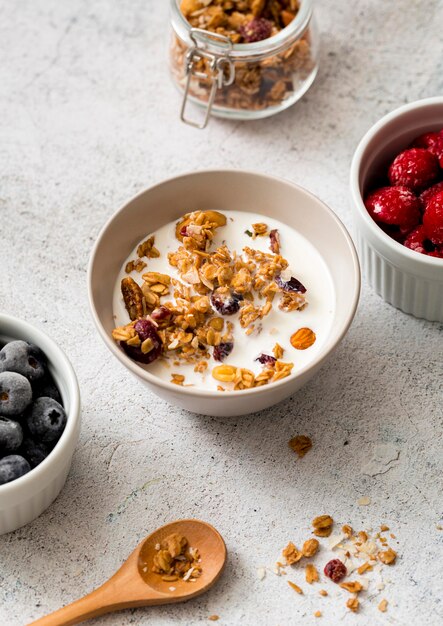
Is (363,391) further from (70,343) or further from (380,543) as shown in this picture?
(70,343)

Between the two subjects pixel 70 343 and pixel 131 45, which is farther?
pixel 131 45

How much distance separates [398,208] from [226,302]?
0.31 m

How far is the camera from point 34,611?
140 cm

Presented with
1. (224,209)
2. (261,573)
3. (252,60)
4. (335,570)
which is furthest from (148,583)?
(252,60)

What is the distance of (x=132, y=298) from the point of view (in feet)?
4.98

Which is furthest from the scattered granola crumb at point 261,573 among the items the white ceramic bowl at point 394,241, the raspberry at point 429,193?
the raspberry at point 429,193

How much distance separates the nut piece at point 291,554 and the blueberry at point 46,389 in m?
0.40

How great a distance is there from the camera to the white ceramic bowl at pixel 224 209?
1410mm

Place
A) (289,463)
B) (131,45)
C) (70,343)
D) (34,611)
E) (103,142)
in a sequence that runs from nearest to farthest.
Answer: (34,611) < (289,463) < (70,343) < (103,142) < (131,45)

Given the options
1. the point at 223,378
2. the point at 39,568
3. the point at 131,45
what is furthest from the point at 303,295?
the point at 131,45

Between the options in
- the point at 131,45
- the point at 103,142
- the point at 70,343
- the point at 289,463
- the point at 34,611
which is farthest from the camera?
the point at 131,45

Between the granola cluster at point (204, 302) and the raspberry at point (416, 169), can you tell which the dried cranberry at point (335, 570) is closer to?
the granola cluster at point (204, 302)

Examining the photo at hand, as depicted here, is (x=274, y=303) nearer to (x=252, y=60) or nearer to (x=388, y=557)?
(x=388, y=557)

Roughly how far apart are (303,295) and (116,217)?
32 cm
